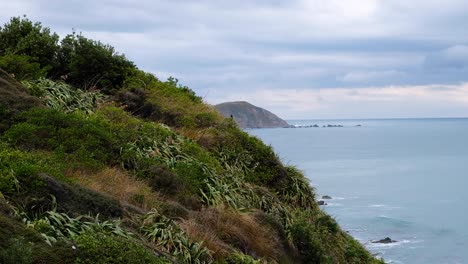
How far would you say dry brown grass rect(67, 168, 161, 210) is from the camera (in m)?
9.38

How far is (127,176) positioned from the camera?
416 inches

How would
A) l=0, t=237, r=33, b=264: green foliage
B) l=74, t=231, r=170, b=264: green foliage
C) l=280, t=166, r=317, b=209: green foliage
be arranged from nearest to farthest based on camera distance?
1. l=0, t=237, r=33, b=264: green foliage
2. l=74, t=231, r=170, b=264: green foliage
3. l=280, t=166, r=317, b=209: green foliage

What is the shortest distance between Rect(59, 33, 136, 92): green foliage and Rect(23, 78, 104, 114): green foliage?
79cm

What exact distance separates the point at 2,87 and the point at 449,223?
62.9 metres

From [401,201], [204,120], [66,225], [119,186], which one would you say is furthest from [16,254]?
[401,201]

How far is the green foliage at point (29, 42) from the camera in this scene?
671 inches

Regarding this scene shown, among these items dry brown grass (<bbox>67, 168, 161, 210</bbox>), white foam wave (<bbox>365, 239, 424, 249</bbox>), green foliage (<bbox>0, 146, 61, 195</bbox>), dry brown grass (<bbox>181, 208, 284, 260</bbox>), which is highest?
green foliage (<bbox>0, 146, 61, 195</bbox>)

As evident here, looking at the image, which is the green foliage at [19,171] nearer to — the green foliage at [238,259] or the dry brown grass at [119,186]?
the dry brown grass at [119,186]

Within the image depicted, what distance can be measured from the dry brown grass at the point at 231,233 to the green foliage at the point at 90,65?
24.8 ft

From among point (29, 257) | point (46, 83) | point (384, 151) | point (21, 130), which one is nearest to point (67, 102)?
point (46, 83)

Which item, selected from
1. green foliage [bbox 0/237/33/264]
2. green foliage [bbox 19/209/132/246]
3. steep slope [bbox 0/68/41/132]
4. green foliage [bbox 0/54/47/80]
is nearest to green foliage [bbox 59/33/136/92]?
green foliage [bbox 0/54/47/80]

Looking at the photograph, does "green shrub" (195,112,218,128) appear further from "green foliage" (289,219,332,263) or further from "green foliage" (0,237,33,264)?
"green foliage" (0,237,33,264)

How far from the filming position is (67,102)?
48.8 feet

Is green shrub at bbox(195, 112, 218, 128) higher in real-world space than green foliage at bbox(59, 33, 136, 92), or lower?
lower
